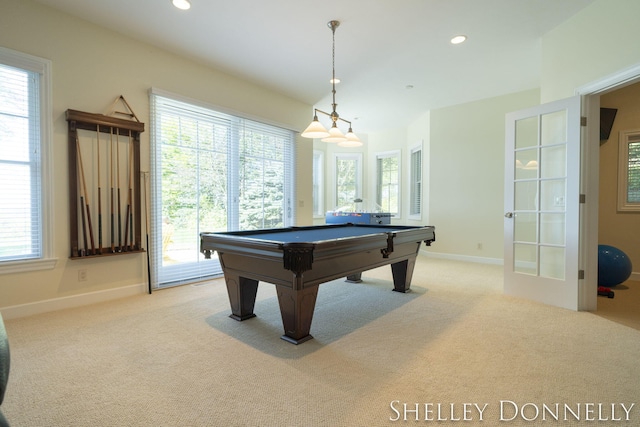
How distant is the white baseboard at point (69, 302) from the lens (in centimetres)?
270

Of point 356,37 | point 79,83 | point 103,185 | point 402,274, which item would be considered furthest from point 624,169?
point 79,83

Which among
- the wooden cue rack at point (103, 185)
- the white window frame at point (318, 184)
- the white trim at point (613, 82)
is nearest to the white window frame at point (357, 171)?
the white window frame at point (318, 184)

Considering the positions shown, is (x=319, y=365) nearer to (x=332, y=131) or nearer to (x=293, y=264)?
(x=293, y=264)

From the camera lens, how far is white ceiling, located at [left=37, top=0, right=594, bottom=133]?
→ 2.87m

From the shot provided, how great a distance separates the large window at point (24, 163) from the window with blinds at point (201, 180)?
932 mm

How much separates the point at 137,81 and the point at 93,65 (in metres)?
0.41

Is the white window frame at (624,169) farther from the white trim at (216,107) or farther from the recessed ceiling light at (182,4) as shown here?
the recessed ceiling light at (182,4)

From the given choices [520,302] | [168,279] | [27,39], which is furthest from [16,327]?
[520,302]

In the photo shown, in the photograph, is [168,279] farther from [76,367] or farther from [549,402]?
[549,402]

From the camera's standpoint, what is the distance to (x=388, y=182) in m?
7.59

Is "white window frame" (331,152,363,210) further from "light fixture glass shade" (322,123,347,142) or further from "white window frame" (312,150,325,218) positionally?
"light fixture glass shade" (322,123,347,142)

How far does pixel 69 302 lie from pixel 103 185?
1.18 meters

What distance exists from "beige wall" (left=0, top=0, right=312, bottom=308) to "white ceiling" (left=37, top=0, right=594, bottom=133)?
0.17 meters

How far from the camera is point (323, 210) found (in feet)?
25.5
